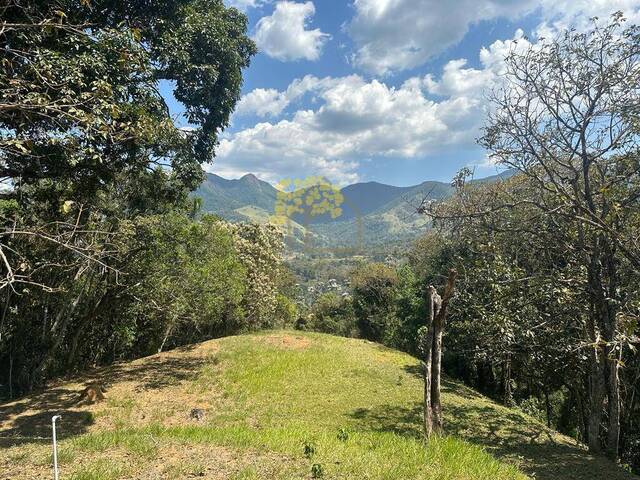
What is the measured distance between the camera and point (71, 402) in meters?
17.7

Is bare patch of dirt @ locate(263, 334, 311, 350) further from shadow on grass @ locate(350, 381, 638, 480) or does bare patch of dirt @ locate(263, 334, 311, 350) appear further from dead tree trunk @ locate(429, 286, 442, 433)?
dead tree trunk @ locate(429, 286, 442, 433)

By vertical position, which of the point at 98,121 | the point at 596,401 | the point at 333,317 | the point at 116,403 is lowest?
the point at 333,317

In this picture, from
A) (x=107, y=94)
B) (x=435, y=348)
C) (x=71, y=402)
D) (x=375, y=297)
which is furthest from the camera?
(x=375, y=297)

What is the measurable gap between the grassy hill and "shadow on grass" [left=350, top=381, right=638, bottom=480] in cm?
6

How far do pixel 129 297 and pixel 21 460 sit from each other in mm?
15202

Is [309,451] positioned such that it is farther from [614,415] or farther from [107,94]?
[614,415]

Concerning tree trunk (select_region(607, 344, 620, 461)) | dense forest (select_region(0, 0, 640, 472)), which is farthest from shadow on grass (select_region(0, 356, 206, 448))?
tree trunk (select_region(607, 344, 620, 461))

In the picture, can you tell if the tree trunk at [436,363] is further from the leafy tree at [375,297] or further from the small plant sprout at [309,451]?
the leafy tree at [375,297]

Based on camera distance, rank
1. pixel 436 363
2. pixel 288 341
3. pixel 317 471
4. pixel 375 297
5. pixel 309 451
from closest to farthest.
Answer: pixel 317 471 < pixel 309 451 < pixel 436 363 < pixel 288 341 < pixel 375 297

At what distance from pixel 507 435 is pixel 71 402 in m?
17.3

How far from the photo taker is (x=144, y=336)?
119 feet

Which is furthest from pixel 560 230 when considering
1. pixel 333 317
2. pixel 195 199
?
pixel 333 317

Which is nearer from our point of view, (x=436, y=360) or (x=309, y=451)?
(x=309, y=451)

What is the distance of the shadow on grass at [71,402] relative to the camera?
14.5 metres
